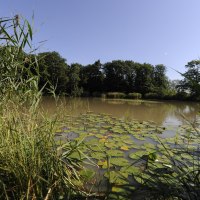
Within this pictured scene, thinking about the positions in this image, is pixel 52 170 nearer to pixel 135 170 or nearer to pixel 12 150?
pixel 12 150

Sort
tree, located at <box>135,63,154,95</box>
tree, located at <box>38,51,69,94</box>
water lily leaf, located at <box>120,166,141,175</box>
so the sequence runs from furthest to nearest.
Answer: tree, located at <box>135,63,154,95</box>, water lily leaf, located at <box>120,166,141,175</box>, tree, located at <box>38,51,69,94</box>

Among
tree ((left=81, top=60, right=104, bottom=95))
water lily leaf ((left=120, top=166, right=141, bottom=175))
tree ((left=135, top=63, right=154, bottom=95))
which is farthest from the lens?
tree ((left=81, top=60, right=104, bottom=95))

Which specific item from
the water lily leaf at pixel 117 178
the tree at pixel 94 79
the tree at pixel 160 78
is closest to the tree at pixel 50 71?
the water lily leaf at pixel 117 178

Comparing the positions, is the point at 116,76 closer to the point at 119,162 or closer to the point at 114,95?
the point at 114,95

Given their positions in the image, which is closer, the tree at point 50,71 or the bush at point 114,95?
the tree at point 50,71

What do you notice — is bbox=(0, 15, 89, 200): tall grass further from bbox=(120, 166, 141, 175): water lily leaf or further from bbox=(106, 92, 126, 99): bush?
bbox=(106, 92, 126, 99): bush

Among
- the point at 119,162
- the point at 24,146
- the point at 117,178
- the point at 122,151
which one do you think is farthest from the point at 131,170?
the point at 24,146

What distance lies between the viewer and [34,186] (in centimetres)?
142

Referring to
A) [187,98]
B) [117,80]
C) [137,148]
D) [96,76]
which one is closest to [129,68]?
[117,80]

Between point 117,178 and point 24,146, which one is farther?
point 117,178

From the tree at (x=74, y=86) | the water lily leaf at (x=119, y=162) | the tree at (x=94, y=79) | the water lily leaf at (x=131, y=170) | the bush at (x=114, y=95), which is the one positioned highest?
the tree at (x=94, y=79)

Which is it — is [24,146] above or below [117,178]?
above

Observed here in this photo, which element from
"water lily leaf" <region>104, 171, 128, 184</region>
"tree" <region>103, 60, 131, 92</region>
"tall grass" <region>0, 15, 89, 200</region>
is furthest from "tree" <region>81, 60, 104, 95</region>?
"tall grass" <region>0, 15, 89, 200</region>

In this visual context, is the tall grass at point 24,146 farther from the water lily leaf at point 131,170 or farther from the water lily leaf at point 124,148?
the water lily leaf at point 124,148
